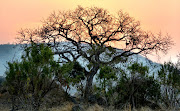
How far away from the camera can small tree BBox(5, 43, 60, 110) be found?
11883mm

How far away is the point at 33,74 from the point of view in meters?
11.9

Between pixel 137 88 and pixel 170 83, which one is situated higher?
pixel 170 83

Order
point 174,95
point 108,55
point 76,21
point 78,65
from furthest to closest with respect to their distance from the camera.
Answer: point 76,21 < point 78,65 < point 108,55 < point 174,95

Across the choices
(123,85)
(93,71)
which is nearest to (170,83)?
(123,85)

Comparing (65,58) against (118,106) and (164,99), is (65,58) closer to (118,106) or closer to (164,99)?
(118,106)

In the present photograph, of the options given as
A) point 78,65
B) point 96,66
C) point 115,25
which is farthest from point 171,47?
point 78,65

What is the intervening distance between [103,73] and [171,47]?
9.63m

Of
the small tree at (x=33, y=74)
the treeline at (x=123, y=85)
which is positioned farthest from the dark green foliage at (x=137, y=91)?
the small tree at (x=33, y=74)

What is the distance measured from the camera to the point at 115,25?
22.0 m

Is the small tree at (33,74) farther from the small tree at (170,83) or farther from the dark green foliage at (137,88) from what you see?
the small tree at (170,83)

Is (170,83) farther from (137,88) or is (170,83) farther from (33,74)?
(33,74)

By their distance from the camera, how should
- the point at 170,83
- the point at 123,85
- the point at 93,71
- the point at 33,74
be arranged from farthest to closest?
1. the point at 93,71
2. the point at 123,85
3. the point at 170,83
4. the point at 33,74

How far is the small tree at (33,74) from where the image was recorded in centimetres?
1188

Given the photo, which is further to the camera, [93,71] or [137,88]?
[93,71]
